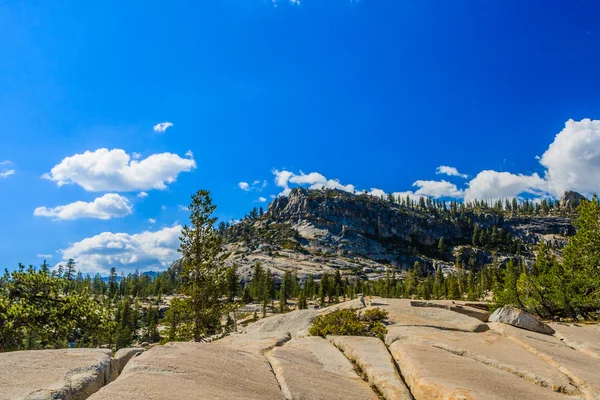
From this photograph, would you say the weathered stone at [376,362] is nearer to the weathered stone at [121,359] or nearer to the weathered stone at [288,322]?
the weathered stone at [121,359]

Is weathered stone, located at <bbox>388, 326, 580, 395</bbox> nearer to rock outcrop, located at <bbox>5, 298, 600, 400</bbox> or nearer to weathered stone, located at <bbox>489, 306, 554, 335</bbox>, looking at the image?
rock outcrop, located at <bbox>5, 298, 600, 400</bbox>

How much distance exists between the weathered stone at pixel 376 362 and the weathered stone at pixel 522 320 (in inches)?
328

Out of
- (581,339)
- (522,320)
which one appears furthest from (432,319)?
(581,339)

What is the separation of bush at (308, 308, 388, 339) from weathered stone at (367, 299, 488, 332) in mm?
981

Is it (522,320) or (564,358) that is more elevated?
(522,320)

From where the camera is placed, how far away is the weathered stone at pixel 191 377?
5.71 meters

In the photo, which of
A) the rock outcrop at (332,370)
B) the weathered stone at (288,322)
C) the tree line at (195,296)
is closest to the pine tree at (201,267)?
the tree line at (195,296)

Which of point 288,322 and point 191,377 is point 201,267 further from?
point 191,377

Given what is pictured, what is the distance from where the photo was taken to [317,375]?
901 centimetres

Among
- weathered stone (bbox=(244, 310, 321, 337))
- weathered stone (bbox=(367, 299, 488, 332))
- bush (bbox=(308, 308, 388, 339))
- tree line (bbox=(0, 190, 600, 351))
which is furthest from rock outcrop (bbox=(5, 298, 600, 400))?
tree line (bbox=(0, 190, 600, 351))

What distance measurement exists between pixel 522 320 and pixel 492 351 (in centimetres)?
684

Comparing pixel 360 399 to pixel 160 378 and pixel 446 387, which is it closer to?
pixel 446 387

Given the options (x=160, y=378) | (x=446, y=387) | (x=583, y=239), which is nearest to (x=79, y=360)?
(x=160, y=378)

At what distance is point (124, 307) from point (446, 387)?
437ft
